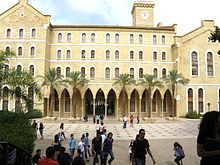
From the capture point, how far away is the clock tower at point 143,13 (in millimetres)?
56438

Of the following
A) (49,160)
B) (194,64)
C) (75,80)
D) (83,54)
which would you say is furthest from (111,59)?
(49,160)

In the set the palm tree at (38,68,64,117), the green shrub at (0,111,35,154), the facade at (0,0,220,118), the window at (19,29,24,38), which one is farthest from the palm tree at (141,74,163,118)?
the green shrub at (0,111,35,154)

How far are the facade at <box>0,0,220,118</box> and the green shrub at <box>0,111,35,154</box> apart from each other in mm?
29292

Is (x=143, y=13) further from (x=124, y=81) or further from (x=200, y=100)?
(x=200, y=100)

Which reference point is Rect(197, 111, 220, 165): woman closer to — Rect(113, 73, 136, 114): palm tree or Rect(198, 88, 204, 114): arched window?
Rect(113, 73, 136, 114): palm tree

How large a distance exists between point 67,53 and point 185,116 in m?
21.7

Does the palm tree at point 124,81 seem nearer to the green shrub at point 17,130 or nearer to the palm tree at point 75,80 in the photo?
the palm tree at point 75,80

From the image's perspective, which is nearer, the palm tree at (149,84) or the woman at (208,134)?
the woman at (208,134)

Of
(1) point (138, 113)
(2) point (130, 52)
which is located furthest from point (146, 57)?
(1) point (138, 113)

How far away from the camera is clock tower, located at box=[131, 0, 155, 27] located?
5644 centimetres

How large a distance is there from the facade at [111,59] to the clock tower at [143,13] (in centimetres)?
1232

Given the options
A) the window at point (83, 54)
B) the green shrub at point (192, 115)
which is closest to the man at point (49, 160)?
the green shrub at point (192, 115)

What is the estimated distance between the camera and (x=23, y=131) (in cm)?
1104

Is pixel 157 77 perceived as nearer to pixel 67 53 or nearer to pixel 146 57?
pixel 146 57
